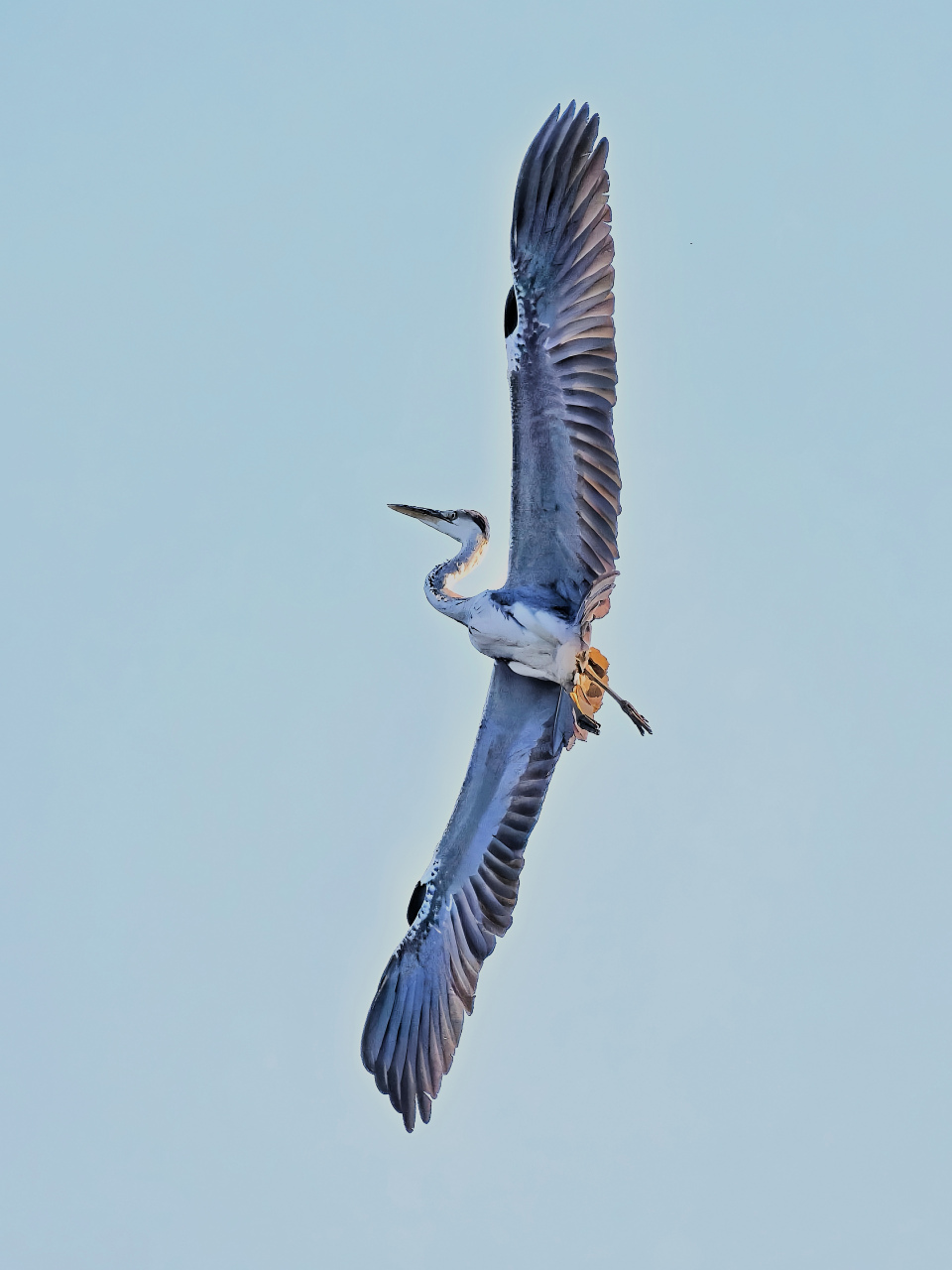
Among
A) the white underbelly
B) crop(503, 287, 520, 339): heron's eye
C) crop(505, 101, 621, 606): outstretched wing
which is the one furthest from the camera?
the white underbelly

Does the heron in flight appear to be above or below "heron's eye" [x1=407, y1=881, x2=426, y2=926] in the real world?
above

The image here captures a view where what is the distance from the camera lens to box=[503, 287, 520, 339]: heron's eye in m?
15.3

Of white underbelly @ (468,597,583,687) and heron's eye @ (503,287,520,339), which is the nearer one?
heron's eye @ (503,287,520,339)

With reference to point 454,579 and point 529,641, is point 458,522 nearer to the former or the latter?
point 454,579

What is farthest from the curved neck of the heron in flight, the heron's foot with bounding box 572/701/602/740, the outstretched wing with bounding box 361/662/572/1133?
the heron's foot with bounding box 572/701/602/740

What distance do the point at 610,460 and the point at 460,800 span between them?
3.00 metres

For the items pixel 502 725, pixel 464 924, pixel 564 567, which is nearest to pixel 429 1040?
pixel 464 924

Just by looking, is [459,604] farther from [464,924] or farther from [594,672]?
[464,924]

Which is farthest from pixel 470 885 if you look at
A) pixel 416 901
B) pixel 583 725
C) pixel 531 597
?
pixel 531 597

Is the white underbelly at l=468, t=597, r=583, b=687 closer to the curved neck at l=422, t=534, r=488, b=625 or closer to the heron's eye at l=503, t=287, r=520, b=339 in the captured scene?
the curved neck at l=422, t=534, r=488, b=625

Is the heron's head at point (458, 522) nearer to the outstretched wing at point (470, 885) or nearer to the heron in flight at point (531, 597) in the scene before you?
the heron in flight at point (531, 597)

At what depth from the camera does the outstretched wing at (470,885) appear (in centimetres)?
1596

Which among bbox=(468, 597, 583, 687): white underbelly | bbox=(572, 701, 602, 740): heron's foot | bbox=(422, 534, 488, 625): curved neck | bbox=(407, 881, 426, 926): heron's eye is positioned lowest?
bbox=(407, 881, 426, 926): heron's eye

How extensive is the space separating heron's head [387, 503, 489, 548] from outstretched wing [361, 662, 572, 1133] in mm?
1254
